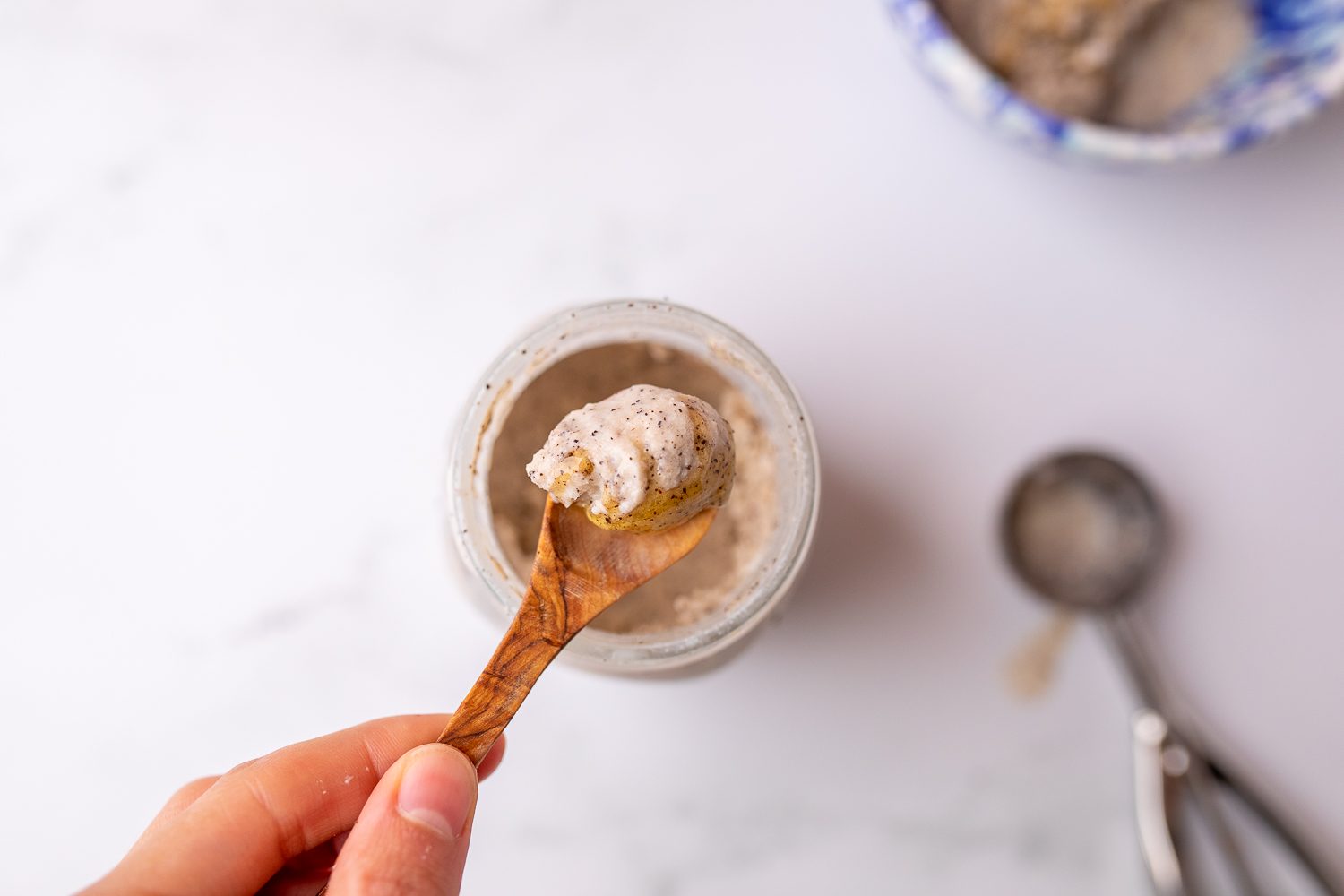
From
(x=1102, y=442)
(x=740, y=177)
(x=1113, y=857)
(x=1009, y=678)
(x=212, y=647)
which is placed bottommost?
(x=1113, y=857)

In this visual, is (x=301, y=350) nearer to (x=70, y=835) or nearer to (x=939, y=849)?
(x=70, y=835)

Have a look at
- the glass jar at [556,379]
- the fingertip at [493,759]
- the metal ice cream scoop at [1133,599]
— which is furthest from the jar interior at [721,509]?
the metal ice cream scoop at [1133,599]

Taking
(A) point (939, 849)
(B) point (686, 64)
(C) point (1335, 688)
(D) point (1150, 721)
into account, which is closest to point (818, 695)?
(A) point (939, 849)

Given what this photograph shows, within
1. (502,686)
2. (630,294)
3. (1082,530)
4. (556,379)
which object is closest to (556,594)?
(502,686)

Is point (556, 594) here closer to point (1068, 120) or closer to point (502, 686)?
point (502, 686)

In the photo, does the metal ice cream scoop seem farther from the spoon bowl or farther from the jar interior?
the jar interior
